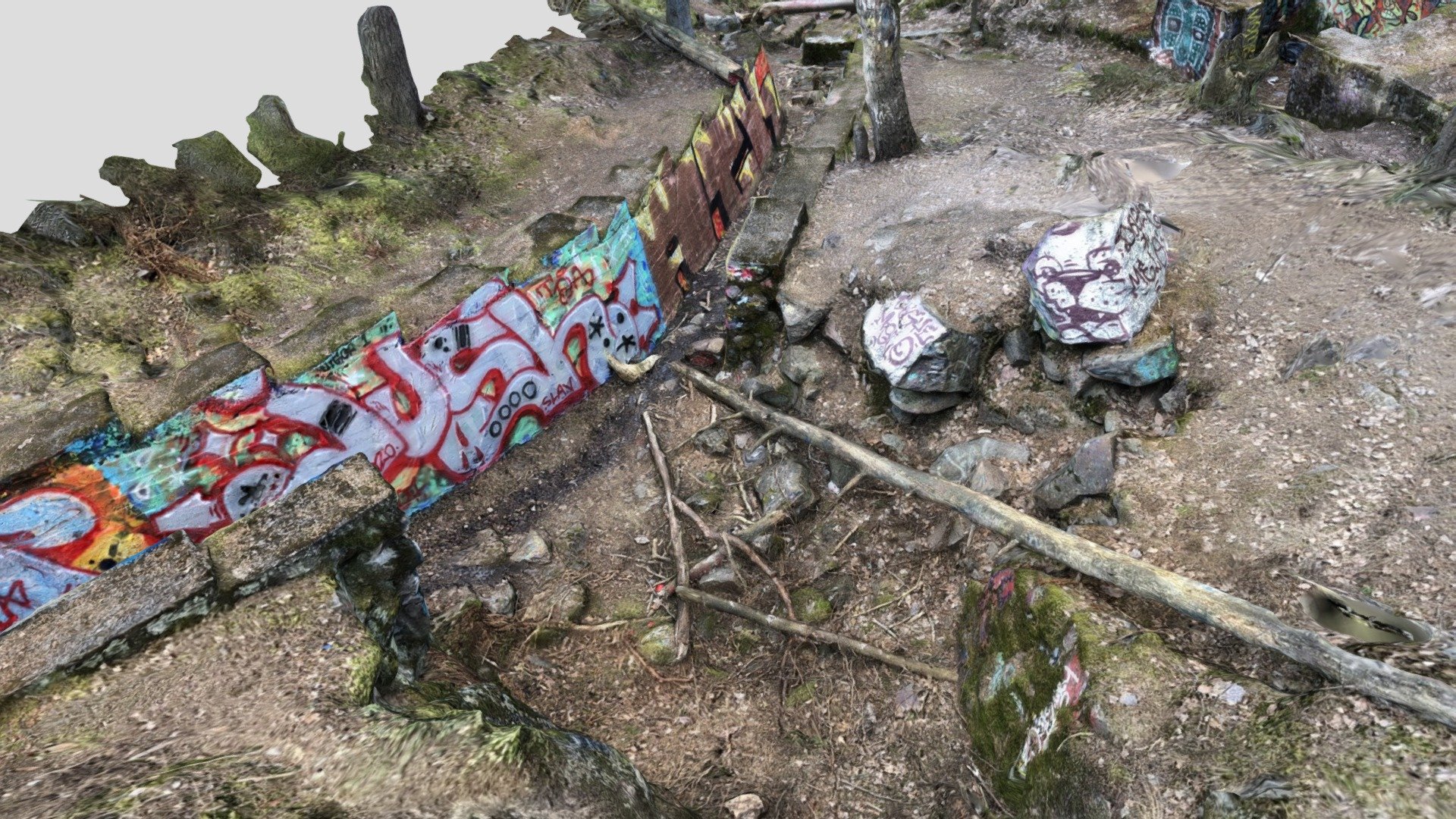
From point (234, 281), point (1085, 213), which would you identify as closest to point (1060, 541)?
point (1085, 213)

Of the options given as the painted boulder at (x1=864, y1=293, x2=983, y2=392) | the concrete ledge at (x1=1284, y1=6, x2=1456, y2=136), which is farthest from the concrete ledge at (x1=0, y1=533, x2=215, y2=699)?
the concrete ledge at (x1=1284, y1=6, x2=1456, y2=136)

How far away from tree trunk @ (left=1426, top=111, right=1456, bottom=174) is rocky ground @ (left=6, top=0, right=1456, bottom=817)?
1.41 ft

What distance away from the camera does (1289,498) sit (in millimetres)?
4660

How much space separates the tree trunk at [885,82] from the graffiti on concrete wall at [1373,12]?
18.5 feet

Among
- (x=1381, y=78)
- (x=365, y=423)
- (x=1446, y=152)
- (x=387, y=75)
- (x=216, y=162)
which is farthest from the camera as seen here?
(x=387, y=75)

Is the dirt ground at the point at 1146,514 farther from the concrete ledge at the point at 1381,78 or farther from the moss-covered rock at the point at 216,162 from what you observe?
the moss-covered rock at the point at 216,162

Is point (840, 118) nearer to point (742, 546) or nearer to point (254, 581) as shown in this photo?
point (742, 546)

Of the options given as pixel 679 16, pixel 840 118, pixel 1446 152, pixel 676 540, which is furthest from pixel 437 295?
pixel 679 16

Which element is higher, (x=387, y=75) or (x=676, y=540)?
(x=387, y=75)

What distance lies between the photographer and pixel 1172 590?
13.9 feet

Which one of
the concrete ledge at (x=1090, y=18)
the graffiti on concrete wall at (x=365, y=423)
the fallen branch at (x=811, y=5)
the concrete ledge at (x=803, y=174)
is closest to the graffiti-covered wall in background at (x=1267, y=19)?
the concrete ledge at (x=1090, y=18)

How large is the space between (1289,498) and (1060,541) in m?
1.28

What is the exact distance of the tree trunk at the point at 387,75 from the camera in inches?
424

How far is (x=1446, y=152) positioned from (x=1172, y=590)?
183 inches
